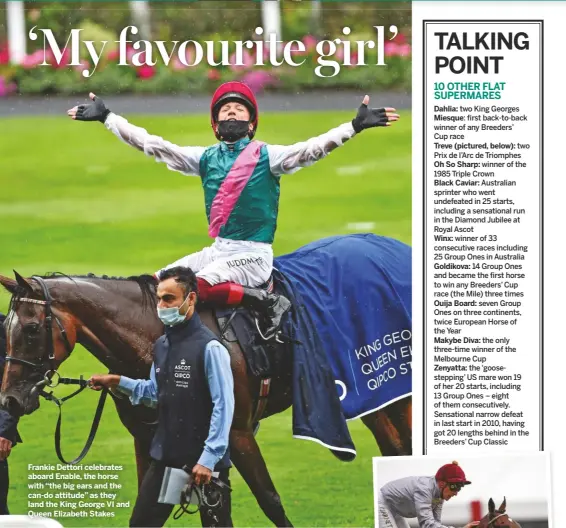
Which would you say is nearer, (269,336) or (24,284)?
(24,284)

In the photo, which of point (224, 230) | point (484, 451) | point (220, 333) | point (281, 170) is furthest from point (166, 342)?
point (484, 451)

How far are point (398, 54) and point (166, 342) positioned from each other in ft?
6.69

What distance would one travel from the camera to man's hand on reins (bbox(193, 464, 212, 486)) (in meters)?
4.82

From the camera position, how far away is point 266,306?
5113mm

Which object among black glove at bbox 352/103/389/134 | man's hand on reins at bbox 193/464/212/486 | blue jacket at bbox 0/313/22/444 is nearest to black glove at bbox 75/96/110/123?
blue jacket at bbox 0/313/22/444

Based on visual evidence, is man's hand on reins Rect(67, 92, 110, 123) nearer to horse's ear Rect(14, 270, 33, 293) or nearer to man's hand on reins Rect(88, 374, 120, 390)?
horse's ear Rect(14, 270, 33, 293)

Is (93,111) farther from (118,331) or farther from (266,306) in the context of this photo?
(266,306)

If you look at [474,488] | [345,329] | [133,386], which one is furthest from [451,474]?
[133,386]

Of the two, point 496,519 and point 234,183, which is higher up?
point 234,183

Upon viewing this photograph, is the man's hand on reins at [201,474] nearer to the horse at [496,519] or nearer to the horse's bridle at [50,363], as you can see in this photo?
the horse's bridle at [50,363]

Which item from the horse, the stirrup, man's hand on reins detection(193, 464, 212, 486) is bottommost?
the horse

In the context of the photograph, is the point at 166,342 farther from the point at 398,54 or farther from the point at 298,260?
the point at 398,54

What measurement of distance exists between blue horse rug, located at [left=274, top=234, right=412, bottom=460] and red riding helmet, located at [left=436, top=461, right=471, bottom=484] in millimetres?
454

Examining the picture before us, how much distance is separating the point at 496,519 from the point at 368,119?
2.29 m
